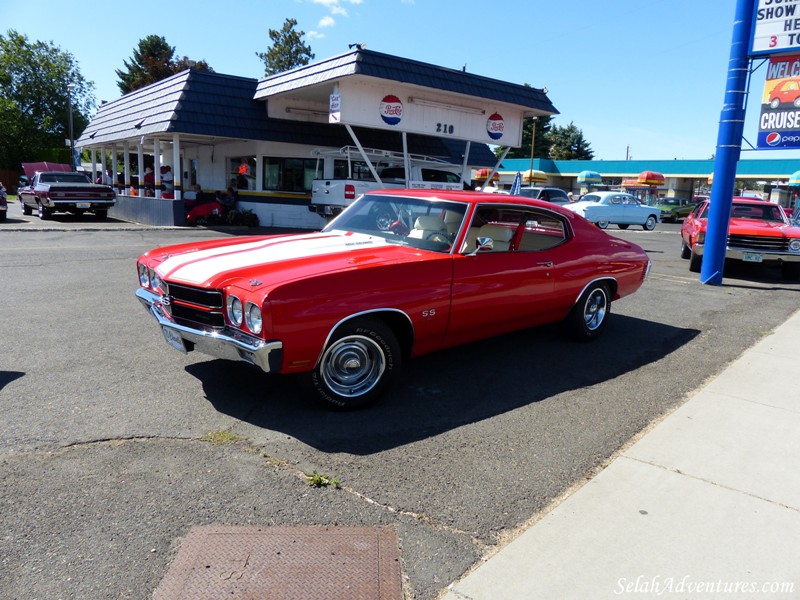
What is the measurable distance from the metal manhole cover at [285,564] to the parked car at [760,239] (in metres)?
10.6

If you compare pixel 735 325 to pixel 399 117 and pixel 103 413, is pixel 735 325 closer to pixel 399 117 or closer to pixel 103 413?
pixel 103 413

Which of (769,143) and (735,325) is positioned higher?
(769,143)

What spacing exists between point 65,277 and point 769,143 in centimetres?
1234

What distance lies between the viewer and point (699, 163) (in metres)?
48.9

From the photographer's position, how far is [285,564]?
2.59m

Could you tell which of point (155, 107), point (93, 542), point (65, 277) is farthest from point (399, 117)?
point (93, 542)

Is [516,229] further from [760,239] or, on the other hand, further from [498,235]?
[760,239]

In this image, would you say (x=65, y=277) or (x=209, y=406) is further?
(x=65, y=277)

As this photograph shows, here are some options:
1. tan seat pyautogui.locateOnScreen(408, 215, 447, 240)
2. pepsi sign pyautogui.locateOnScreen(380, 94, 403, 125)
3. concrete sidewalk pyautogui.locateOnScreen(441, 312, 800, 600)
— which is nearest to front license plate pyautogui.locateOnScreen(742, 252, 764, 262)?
concrete sidewalk pyautogui.locateOnScreen(441, 312, 800, 600)

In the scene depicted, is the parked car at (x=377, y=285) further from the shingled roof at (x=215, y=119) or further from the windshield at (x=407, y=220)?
the shingled roof at (x=215, y=119)

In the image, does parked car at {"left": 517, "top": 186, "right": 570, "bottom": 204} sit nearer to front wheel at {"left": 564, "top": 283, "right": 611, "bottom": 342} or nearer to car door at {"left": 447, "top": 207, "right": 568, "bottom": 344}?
front wheel at {"left": 564, "top": 283, "right": 611, "bottom": 342}

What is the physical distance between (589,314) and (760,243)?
6901 millimetres

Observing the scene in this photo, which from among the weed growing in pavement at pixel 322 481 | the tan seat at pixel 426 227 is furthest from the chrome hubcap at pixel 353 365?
the tan seat at pixel 426 227

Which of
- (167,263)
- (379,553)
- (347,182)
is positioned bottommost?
(379,553)
